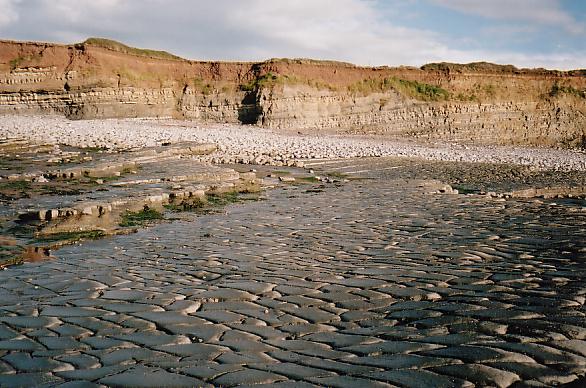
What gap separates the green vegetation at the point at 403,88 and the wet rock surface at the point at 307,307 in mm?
37594

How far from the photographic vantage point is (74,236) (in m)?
7.80

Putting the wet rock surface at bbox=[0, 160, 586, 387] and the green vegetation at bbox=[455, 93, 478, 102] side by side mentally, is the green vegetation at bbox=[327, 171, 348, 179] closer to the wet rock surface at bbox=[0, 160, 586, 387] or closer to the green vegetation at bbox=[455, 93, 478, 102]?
the wet rock surface at bbox=[0, 160, 586, 387]

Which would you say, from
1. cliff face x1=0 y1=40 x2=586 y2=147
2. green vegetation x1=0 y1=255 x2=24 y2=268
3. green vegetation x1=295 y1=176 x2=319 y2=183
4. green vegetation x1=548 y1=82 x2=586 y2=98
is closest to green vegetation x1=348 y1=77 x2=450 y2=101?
cliff face x1=0 y1=40 x2=586 y2=147

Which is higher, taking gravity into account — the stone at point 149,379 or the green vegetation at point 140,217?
the stone at point 149,379

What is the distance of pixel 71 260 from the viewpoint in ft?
21.3

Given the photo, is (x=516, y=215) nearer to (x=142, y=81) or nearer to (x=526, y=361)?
(x=526, y=361)

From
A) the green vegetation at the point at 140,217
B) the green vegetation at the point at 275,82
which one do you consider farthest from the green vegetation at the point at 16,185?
the green vegetation at the point at 275,82

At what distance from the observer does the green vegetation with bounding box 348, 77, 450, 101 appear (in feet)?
148

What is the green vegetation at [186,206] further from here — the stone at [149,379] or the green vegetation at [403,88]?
the green vegetation at [403,88]

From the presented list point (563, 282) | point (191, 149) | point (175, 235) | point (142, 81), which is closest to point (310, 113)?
point (142, 81)

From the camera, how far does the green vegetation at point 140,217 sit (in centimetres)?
904

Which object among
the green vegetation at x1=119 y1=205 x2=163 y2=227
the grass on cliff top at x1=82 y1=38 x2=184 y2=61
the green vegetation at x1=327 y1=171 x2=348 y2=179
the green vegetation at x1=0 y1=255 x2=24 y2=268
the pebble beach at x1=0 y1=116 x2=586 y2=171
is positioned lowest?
the green vegetation at x1=0 y1=255 x2=24 y2=268

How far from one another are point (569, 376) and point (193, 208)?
8.81 m

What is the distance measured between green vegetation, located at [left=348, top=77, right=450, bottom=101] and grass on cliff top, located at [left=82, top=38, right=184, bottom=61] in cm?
1600
